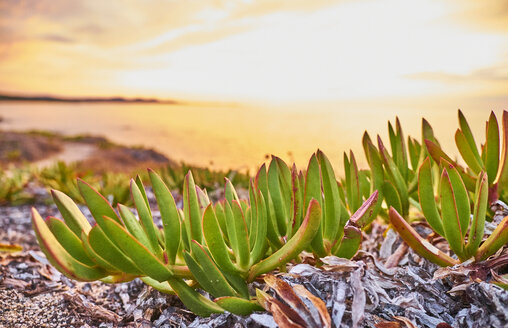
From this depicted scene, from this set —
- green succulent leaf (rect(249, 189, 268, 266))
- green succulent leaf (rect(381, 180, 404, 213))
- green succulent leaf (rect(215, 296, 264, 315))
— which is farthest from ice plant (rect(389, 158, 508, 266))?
green succulent leaf (rect(215, 296, 264, 315))

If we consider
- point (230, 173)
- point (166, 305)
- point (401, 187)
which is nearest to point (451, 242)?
point (401, 187)

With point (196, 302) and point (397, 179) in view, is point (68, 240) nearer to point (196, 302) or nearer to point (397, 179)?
point (196, 302)

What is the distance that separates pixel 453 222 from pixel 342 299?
518mm

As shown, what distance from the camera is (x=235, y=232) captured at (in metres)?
1.48

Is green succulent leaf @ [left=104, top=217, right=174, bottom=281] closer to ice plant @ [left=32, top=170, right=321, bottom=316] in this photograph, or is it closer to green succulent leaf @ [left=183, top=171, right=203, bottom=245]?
ice plant @ [left=32, top=170, right=321, bottom=316]

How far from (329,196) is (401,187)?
1.89 ft

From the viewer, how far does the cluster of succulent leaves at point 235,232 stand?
4.60 ft

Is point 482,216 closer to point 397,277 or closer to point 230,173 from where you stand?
point 397,277

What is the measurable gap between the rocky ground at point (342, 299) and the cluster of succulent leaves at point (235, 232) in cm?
10

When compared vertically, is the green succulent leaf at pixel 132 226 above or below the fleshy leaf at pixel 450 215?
below

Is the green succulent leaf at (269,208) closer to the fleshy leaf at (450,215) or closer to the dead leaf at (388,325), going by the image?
the dead leaf at (388,325)

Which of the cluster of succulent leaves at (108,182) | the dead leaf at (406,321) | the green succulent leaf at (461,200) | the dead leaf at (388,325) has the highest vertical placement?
the green succulent leaf at (461,200)

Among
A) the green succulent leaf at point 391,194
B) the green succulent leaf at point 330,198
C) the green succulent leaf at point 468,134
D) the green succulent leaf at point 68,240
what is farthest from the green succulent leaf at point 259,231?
the green succulent leaf at point 468,134

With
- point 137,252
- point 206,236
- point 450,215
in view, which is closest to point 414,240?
point 450,215
